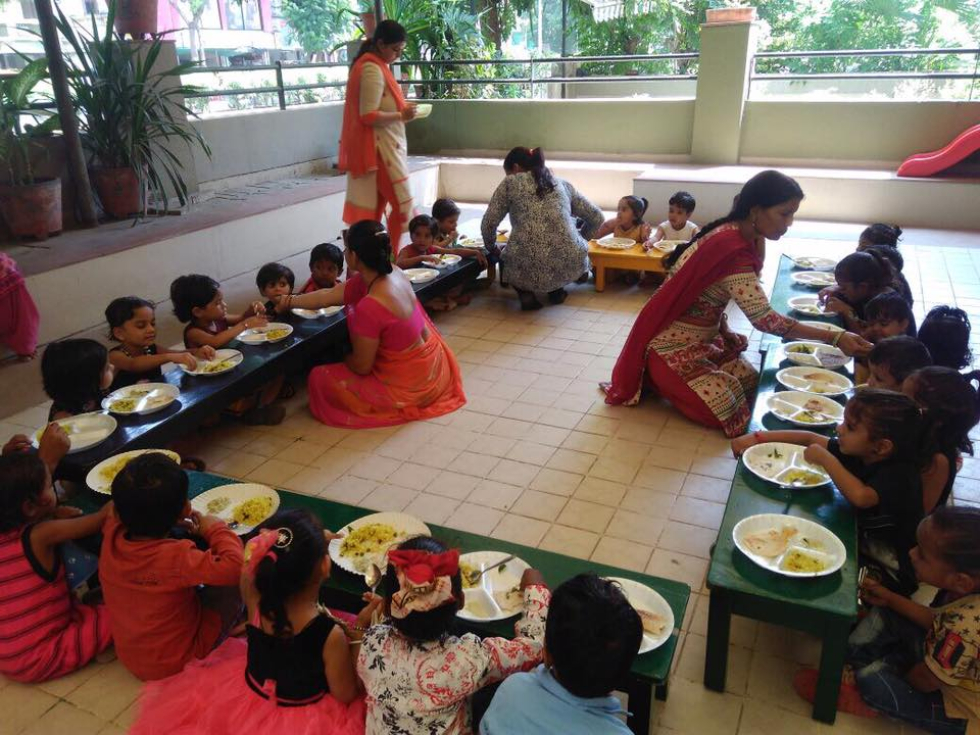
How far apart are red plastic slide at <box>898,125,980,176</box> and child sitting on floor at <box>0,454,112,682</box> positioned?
25.7 feet

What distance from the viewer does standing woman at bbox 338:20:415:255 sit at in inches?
195

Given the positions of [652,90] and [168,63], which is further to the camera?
[652,90]

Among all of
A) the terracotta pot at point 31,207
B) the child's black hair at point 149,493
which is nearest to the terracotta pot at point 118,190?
the terracotta pot at point 31,207

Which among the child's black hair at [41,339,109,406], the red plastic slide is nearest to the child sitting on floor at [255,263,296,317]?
the child's black hair at [41,339,109,406]

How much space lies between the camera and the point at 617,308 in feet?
18.4

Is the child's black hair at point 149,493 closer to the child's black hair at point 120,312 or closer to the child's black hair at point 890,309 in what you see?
the child's black hair at point 120,312

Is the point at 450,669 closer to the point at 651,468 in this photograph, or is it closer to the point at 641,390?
the point at 651,468

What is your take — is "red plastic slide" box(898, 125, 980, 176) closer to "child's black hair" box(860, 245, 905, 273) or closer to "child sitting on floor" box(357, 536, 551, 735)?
"child's black hair" box(860, 245, 905, 273)

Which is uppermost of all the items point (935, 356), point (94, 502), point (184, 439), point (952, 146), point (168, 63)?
point (168, 63)

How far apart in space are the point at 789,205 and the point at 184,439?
3.18 metres

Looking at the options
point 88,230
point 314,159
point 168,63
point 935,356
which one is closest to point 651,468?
point 935,356

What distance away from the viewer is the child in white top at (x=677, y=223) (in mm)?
5809

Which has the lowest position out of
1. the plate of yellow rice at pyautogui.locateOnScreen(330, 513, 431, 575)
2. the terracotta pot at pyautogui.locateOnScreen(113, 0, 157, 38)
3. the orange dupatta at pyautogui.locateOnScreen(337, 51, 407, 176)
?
the plate of yellow rice at pyautogui.locateOnScreen(330, 513, 431, 575)

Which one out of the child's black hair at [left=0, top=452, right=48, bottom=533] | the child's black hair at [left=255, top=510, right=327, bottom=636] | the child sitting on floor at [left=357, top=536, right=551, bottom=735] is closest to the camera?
the child sitting on floor at [left=357, top=536, right=551, bottom=735]
